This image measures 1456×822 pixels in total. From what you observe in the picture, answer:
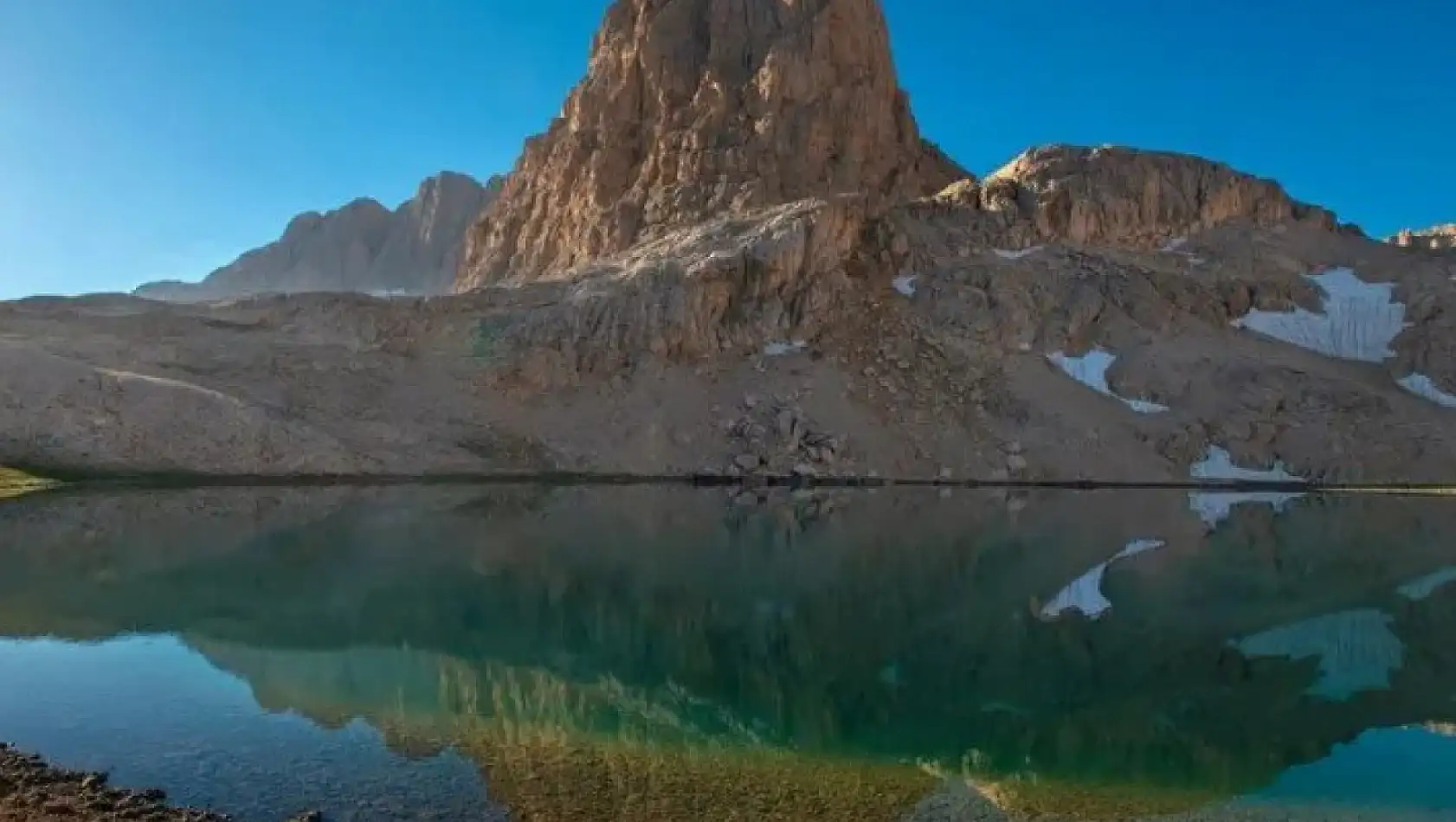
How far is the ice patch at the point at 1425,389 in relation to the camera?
87750 mm

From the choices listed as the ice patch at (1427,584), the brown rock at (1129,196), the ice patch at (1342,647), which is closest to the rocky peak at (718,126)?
the brown rock at (1129,196)

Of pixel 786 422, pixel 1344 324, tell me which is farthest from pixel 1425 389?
pixel 786 422

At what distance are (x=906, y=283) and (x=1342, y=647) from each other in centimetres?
7082

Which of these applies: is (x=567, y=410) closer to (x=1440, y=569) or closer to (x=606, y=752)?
(x=1440, y=569)

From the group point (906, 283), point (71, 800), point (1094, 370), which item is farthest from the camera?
point (906, 283)

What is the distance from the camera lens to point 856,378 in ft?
263

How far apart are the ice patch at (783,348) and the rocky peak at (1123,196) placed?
90.5 feet

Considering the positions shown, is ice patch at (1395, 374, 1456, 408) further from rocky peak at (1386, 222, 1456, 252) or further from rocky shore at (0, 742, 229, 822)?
rocky shore at (0, 742, 229, 822)

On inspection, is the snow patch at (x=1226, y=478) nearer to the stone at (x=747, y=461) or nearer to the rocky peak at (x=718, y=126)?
the stone at (x=747, y=461)

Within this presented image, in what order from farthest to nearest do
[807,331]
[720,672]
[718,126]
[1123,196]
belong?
[718,126] < [1123,196] < [807,331] < [720,672]

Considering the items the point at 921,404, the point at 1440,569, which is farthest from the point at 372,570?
the point at 921,404

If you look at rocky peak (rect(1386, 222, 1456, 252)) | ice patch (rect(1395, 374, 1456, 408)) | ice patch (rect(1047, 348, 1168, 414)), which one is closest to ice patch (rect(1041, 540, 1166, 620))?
ice patch (rect(1047, 348, 1168, 414))

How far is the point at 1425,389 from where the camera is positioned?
89500 mm

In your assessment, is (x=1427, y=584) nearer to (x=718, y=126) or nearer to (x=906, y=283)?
(x=906, y=283)
